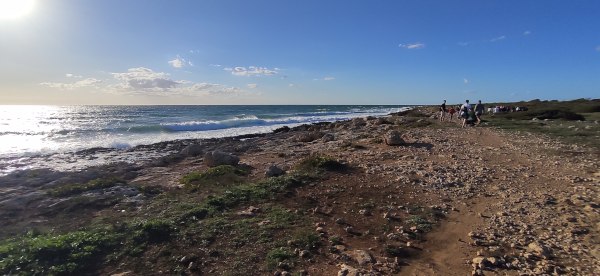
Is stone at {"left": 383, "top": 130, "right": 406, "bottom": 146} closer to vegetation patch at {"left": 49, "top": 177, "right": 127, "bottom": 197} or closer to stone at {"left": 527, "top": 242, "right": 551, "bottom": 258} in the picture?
stone at {"left": 527, "top": 242, "right": 551, "bottom": 258}

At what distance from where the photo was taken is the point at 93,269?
5762mm

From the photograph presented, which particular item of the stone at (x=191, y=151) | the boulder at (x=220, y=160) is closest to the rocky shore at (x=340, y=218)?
the boulder at (x=220, y=160)

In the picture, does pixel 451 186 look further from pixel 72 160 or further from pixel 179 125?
pixel 179 125

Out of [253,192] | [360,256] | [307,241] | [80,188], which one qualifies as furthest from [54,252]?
[80,188]

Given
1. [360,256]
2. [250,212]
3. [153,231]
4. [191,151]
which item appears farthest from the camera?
[191,151]

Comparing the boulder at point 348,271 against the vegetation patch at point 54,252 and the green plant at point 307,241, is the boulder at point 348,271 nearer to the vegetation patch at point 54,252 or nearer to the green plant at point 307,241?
the green plant at point 307,241

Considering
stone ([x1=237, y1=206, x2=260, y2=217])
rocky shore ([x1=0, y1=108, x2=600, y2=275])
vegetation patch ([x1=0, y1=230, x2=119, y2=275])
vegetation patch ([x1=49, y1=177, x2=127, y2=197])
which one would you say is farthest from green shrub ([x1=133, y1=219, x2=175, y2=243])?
vegetation patch ([x1=49, y1=177, x2=127, y2=197])

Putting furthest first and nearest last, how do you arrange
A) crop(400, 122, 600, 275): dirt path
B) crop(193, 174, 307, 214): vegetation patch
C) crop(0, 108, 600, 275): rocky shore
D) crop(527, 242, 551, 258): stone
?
crop(193, 174, 307, 214): vegetation patch < crop(0, 108, 600, 275): rocky shore < crop(527, 242, 551, 258): stone < crop(400, 122, 600, 275): dirt path

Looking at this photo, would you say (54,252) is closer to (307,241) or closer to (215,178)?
(307,241)

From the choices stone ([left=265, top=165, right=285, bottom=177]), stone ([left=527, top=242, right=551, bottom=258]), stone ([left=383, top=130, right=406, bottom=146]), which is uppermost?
stone ([left=383, top=130, right=406, bottom=146])

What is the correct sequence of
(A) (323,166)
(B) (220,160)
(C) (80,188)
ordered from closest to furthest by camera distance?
(C) (80,188) → (A) (323,166) → (B) (220,160)

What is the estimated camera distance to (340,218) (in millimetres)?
7453

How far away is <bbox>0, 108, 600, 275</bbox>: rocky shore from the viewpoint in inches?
222

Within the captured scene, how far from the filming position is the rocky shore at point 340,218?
5.65 metres
